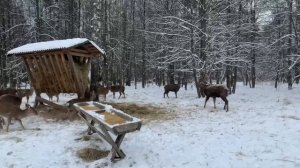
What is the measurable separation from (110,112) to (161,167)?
2.55 m

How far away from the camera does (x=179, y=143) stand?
976 cm

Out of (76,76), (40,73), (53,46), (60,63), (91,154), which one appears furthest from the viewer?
(40,73)

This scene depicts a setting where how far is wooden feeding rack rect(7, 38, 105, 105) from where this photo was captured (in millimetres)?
13695

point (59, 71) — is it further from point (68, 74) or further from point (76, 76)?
point (76, 76)

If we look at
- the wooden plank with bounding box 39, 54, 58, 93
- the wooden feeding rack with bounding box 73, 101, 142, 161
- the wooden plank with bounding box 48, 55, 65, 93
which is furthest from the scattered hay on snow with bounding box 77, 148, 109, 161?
the wooden plank with bounding box 39, 54, 58, 93

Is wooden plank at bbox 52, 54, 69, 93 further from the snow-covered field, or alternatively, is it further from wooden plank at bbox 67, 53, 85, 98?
the snow-covered field

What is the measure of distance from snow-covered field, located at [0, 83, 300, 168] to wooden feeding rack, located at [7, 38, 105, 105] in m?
1.94

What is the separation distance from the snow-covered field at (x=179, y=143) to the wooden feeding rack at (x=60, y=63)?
6.37ft

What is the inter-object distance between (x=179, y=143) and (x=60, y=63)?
6.61 metres

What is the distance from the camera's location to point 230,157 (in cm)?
859

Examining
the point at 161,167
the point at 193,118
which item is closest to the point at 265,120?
the point at 193,118

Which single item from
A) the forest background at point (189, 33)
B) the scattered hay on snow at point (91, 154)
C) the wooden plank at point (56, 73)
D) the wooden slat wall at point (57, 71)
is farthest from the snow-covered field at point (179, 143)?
the forest background at point (189, 33)

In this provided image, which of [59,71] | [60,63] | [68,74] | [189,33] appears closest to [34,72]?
[59,71]

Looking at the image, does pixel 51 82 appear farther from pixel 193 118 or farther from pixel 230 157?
pixel 230 157
